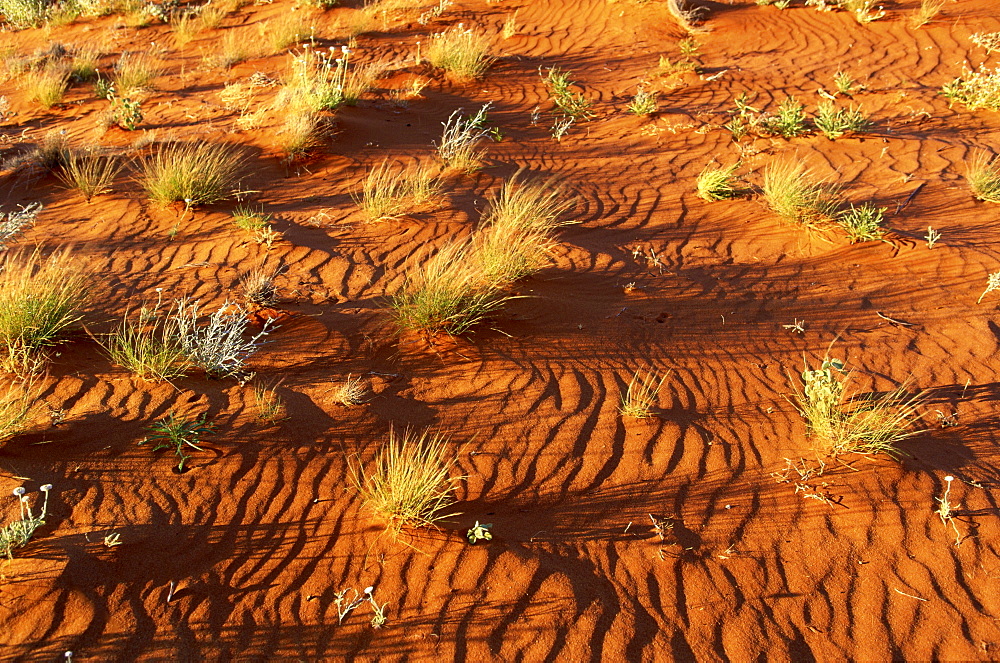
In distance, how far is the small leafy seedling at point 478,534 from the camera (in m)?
3.56

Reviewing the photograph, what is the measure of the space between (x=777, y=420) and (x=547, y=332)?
1712 mm

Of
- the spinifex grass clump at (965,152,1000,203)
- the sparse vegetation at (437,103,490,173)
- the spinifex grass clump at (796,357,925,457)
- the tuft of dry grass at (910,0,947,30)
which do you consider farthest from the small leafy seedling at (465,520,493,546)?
the tuft of dry grass at (910,0,947,30)

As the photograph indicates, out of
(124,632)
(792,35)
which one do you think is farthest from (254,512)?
(792,35)

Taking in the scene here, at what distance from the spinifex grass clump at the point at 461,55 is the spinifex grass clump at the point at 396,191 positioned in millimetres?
3551

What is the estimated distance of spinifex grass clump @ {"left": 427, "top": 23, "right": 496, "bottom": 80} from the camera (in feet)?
35.5

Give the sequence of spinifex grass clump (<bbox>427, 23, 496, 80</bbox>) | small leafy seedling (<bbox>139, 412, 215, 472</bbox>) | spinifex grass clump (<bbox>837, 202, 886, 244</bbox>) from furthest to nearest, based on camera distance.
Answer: spinifex grass clump (<bbox>427, 23, 496, 80</bbox>)
spinifex grass clump (<bbox>837, 202, 886, 244</bbox>)
small leafy seedling (<bbox>139, 412, 215, 472</bbox>)

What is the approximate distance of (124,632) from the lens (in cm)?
300

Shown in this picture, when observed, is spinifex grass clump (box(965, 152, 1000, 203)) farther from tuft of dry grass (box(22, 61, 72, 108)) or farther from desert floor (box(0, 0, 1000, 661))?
tuft of dry grass (box(22, 61, 72, 108))

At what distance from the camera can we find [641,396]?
15.0 feet

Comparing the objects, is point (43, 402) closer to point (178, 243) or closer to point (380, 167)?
point (178, 243)

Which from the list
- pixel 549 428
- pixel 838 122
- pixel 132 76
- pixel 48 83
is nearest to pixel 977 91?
pixel 838 122

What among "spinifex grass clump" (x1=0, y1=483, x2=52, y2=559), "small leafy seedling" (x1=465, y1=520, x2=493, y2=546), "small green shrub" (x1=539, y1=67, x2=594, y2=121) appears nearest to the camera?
"spinifex grass clump" (x1=0, y1=483, x2=52, y2=559)

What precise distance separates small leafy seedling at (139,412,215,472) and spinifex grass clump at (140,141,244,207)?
136 inches

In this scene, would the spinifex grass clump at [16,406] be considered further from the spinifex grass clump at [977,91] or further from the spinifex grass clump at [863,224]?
the spinifex grass clump at [977,91]
